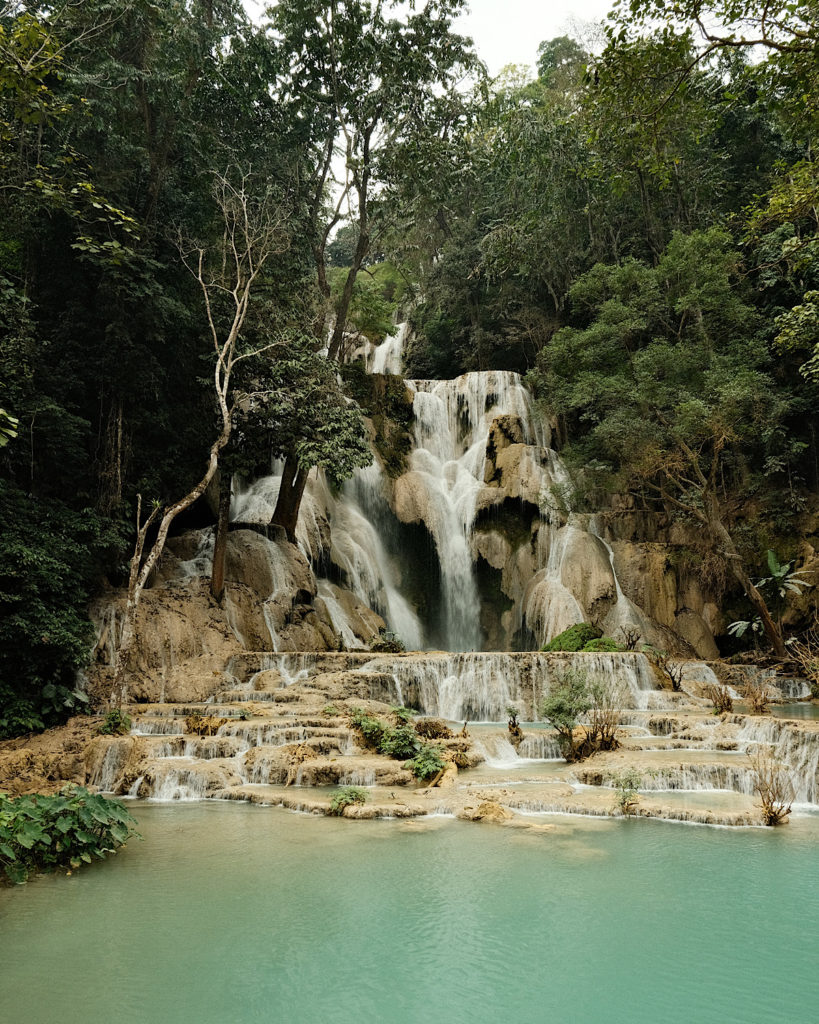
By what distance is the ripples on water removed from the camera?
3.67 meters

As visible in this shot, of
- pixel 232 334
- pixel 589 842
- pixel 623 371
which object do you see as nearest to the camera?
pixel 589 842

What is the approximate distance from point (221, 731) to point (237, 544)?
7.15 m

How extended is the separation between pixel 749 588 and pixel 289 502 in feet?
35.9

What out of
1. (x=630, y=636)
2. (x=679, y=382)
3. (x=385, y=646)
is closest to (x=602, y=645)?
(x=630, y=636)

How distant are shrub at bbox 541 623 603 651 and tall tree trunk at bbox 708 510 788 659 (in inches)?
136

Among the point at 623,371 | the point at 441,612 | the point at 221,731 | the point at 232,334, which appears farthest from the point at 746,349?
the point at 221,731

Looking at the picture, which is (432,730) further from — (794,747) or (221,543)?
(221,543)

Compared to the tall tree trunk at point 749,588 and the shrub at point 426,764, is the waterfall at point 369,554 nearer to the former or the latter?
the tall tree trunk at point 749,588

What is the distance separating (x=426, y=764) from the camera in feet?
28.0

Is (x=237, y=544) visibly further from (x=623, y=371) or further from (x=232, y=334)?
(x=623, y=371)

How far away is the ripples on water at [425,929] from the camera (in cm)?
367

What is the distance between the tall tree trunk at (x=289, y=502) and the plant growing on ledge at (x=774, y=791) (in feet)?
38.2

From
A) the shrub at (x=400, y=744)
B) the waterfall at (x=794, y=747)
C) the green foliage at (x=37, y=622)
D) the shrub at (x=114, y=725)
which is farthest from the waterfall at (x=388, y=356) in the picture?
the waterfall at (x=794, y=747)

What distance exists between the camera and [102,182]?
13.9 metres
